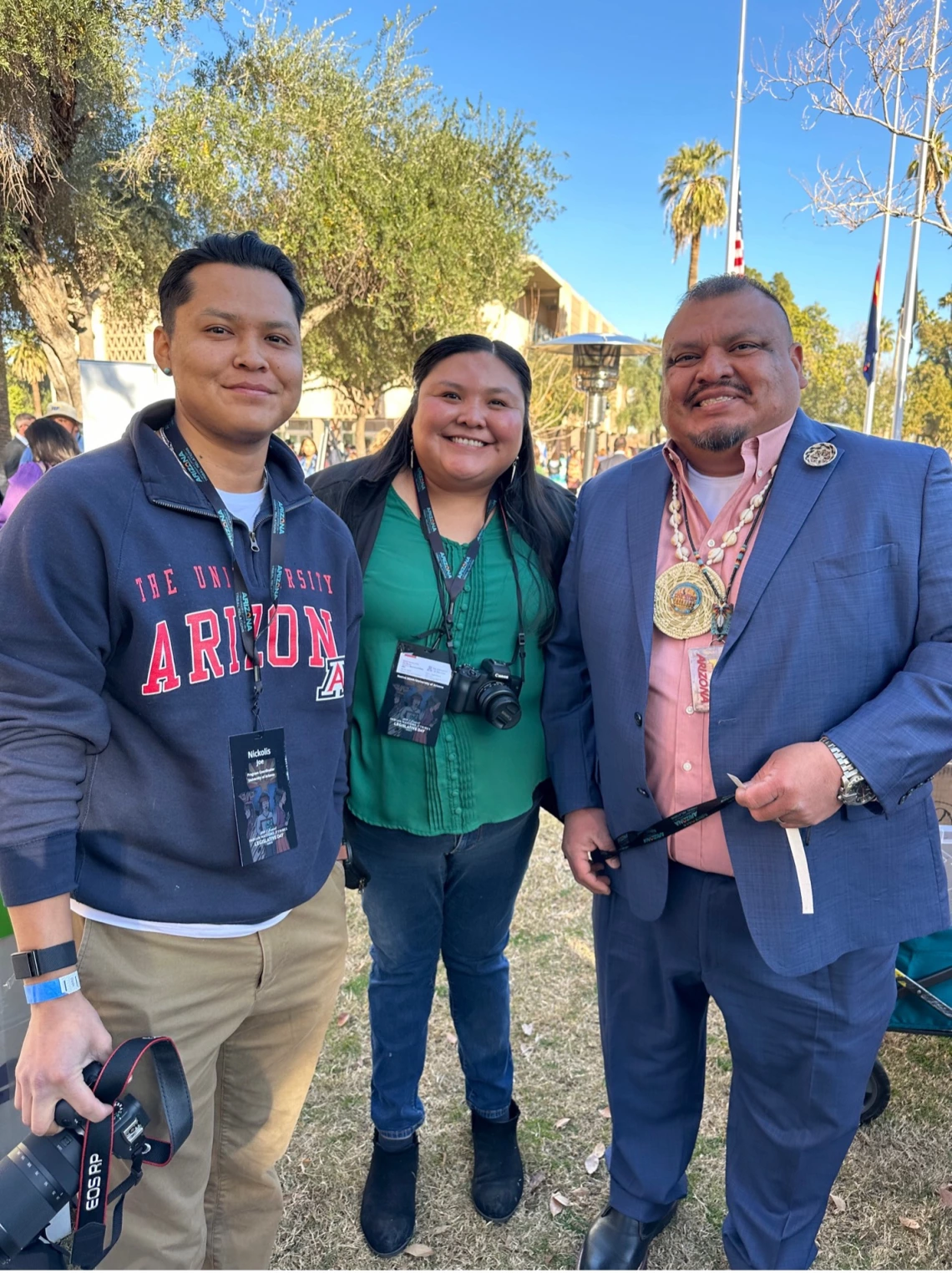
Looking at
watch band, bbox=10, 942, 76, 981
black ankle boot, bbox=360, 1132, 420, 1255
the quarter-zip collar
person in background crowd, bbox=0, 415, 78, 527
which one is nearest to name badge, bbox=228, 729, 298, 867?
watch band, bbox=10, 942, 76, 981

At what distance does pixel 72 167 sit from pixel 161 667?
1347cm

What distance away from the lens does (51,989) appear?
1.36 metres

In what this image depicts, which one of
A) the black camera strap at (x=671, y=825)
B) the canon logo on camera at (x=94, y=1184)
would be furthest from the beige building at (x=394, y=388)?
the canon logo on camera at (x=94, y=1184)

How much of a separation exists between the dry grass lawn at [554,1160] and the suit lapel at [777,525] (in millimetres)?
1875

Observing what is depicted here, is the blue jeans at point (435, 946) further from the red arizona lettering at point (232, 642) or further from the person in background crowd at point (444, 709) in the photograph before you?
the red arizona lettering at point (232, 642)

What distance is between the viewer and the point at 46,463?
20.8ft

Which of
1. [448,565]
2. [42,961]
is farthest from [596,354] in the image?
[42,961]

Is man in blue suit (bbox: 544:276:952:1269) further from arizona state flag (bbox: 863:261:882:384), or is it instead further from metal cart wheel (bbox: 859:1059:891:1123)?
arizona state flag (bbox: 863:261:882:384)

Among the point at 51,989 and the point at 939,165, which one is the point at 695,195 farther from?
the point at 51,989

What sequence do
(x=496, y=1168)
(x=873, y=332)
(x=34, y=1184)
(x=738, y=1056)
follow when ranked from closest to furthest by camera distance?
(x=34, y=1184), (x=738, y=1056), (x=496, y=1168), (x=873, y=332)

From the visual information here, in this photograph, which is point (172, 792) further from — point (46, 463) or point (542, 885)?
point (46, 463)

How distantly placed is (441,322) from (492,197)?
2.53m

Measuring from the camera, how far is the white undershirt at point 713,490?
1985mm

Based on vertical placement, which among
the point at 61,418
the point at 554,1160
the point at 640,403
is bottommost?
the point at 554,1160
